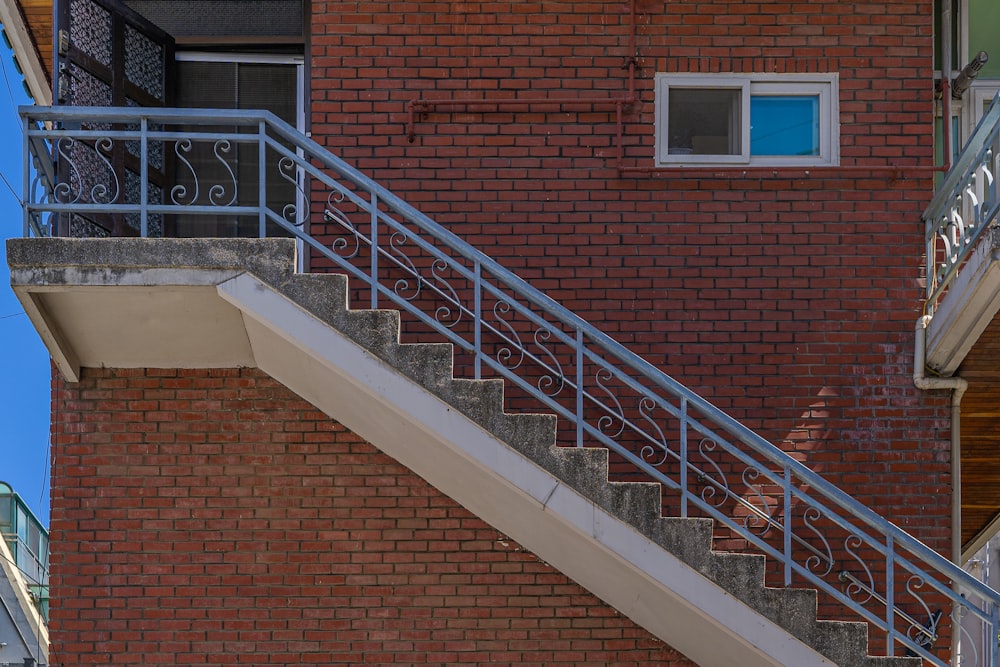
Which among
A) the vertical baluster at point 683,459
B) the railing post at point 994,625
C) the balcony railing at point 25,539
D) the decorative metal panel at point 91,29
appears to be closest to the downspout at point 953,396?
the railing post at point 994,625

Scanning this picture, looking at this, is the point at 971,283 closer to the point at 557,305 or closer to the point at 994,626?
the point at 994,626

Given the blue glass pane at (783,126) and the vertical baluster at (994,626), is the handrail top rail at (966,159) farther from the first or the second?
the vertical baluster at (994,626)

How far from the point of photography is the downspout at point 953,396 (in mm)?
8656

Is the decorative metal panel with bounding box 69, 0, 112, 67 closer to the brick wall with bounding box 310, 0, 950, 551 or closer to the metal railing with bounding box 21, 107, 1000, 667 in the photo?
the metal railing with bounding box 21, 107, 1000, 667

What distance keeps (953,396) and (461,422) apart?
377 cm

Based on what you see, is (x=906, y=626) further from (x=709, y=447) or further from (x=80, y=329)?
(x=80, y=329)

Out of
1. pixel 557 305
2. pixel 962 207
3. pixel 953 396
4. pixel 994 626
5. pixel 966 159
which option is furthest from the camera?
pixel 953 396

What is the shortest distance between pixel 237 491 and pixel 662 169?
3.71 m

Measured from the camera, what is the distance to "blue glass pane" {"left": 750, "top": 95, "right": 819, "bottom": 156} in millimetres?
9133

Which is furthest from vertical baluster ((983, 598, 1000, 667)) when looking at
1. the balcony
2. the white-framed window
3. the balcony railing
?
the balcony railing

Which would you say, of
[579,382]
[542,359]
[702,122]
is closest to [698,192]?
[702,122]

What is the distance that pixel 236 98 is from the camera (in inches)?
383

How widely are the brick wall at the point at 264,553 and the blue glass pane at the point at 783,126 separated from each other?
3404mm

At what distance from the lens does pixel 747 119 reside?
355 inches
